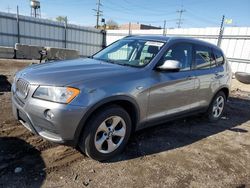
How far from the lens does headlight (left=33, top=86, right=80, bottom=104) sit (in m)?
2.64

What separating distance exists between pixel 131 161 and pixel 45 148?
1.26 meters

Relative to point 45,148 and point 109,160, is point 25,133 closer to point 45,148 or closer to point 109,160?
point 45,148

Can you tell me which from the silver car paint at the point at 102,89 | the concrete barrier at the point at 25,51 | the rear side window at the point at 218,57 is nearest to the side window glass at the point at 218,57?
the rear side window at the point at 218,57

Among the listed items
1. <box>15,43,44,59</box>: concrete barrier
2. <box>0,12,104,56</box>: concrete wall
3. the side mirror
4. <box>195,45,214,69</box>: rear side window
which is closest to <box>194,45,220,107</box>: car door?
<box>195,45,214,69</box>: rear side window

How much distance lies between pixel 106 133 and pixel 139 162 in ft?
2.16

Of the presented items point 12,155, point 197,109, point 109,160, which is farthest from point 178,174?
point 12,155

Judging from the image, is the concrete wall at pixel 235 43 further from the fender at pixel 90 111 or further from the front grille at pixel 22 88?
the front grille at pixel 22 88

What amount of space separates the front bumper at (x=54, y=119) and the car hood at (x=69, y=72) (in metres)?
0.27

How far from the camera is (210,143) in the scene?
424 cm

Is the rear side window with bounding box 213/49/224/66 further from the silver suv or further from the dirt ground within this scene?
the dirt ground

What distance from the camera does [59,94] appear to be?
8.71 feet

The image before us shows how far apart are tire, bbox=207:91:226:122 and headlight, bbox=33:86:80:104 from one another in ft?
11.4

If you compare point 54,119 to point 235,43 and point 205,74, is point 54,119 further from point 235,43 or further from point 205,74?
point 235,43

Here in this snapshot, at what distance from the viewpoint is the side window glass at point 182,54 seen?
3879 millimetres
